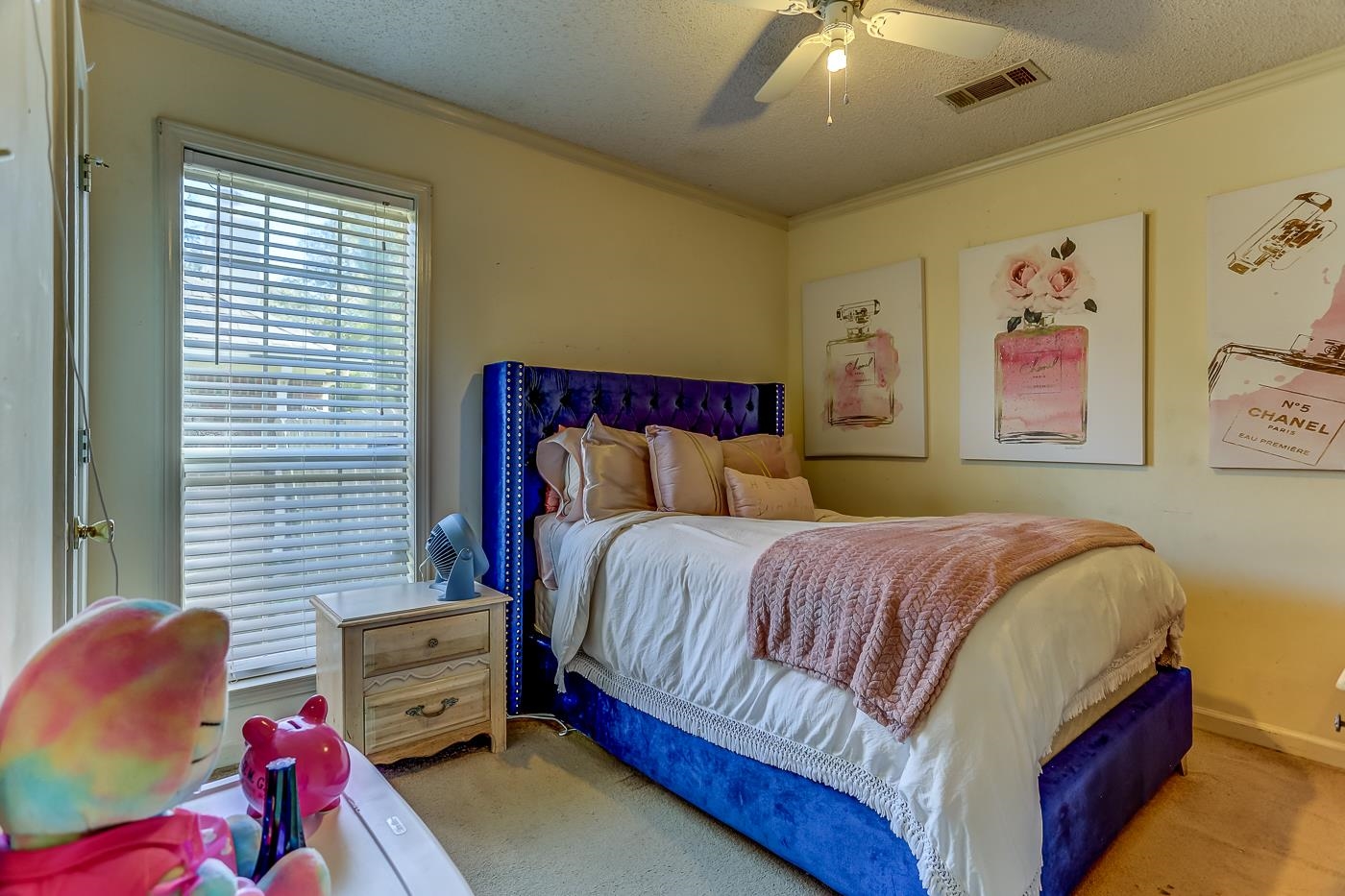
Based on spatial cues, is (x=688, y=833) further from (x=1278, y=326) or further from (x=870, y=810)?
(x=1278, y=326)

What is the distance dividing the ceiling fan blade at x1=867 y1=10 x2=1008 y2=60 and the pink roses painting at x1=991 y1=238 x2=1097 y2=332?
1.38 meters

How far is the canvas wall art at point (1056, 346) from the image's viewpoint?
2.82 m

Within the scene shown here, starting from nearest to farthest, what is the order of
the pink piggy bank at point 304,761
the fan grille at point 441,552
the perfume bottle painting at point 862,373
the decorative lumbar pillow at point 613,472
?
the pink piggy bank at point 304,761 → the fan grille at point 441,552 → the decorative lumbar pillow at point 613,472 → the perfume bottle painting at point 862,373

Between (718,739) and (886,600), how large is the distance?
26.3 inches

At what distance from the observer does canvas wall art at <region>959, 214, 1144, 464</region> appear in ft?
9.27

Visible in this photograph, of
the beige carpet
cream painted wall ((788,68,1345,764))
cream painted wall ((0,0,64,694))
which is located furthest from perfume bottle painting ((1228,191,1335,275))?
cream painted wall ((0,0,64,694))

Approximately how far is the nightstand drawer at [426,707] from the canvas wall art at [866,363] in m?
2.44

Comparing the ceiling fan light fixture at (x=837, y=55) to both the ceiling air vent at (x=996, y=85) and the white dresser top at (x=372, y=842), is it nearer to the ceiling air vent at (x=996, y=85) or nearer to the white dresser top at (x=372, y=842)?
the ceiling air vent at (x=996, y=85)

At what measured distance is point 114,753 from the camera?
0.70m

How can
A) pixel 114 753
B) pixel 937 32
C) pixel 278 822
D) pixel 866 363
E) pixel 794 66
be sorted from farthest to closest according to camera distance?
pixel 866 363, pixel 794 66, pixel 937 32, pixel 278 822, pixel 114 753

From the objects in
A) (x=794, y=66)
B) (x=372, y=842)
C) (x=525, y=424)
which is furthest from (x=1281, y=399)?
(x=372, y=842)

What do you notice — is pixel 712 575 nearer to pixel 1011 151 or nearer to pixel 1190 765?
pixel 1190 765

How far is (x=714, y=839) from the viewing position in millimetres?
1834

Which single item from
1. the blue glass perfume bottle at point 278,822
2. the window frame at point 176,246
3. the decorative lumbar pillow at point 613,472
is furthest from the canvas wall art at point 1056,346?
the blue glass perfume bottle at point 278,822
